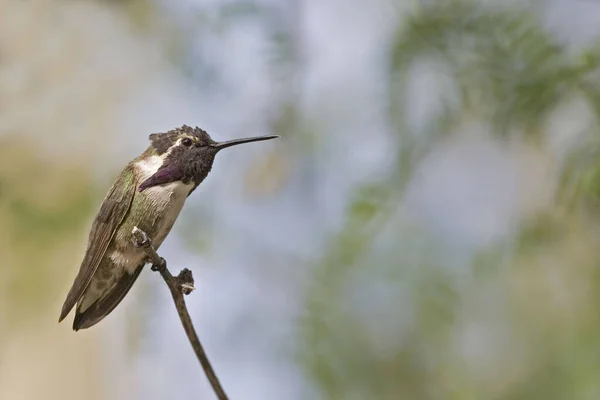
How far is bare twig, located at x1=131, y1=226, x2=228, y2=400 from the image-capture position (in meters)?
0.37

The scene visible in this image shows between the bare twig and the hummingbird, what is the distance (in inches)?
2.0

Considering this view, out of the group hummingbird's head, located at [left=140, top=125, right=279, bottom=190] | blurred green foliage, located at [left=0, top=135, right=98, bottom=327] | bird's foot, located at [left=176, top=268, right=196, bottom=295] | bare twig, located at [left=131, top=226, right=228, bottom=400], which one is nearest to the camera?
bare twig, located at [left=131, top=226, right=228, bottom=400]

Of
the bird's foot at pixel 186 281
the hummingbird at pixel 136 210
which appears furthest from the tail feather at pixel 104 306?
the bird's foot at pixel 186 281

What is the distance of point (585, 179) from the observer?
1.29 meters

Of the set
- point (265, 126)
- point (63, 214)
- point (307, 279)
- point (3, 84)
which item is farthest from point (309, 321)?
point (3, 84)

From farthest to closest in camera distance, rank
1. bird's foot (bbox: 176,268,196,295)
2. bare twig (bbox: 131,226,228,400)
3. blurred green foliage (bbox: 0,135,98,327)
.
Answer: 1. blurred green foliage (bbox: 0,135,98,327)
2. bird's foot (bbox: 176,268,196,295)
3. bare twig (bbox: 131,226,228,400)

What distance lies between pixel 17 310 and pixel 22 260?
0.43ft

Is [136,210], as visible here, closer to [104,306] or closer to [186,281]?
[104,306]

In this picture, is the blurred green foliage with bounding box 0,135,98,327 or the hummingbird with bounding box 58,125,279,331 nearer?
the hummingbird with bounding box 58,125,279,331

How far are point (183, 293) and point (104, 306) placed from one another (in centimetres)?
30

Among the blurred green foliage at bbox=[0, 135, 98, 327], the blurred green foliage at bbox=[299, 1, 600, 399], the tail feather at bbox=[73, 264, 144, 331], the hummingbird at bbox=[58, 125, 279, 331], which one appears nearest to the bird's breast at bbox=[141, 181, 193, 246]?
the hummingbird at bbox=[58, 125, 279, 331]

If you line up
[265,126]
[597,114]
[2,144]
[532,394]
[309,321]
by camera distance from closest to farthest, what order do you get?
[597,114] → [2,144] → [532,394] → [309,321] → [265,126]

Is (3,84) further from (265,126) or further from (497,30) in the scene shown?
(497,30)

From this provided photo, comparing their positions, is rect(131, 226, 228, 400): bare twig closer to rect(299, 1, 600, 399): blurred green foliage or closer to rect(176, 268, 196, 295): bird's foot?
rect(176, 268, 196, 295): bird's foot
